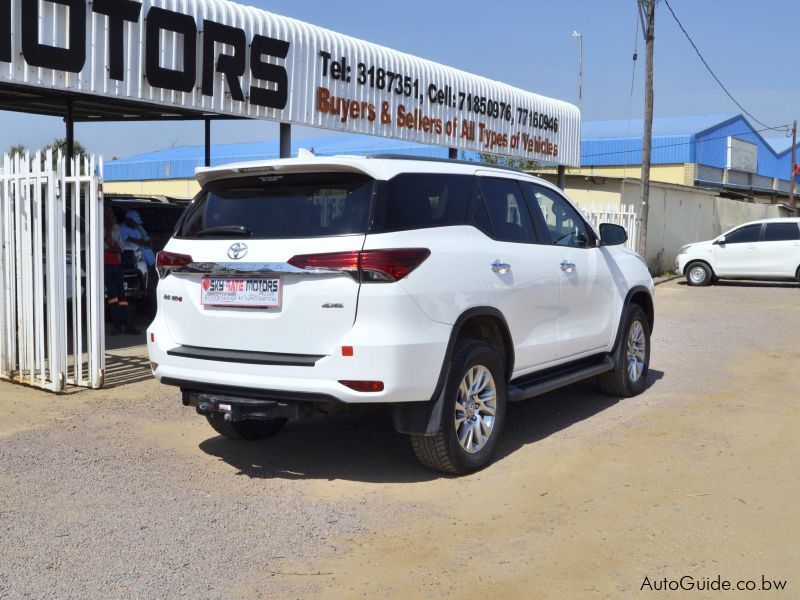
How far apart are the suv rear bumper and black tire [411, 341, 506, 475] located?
21 cm

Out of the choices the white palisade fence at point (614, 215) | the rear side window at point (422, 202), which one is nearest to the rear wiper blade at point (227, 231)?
the rear side window at point (422, 202)

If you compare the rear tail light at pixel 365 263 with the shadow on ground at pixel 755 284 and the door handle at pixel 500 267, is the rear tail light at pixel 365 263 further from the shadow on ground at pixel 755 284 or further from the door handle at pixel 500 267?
the shadow on ground at pixel 755 284

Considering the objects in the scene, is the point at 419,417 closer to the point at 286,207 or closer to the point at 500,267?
the point at 500,267

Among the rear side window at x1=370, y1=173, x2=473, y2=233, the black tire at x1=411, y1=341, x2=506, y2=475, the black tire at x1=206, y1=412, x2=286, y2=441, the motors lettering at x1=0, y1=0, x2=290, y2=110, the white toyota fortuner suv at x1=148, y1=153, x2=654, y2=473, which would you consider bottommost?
the black tire at x1=206, y1=412, x2=286, y2=441

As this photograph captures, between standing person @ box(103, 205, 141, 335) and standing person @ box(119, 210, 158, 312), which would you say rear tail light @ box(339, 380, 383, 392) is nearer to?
standing person @ box(103, 205, 141, 335)

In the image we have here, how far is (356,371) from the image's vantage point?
195 inches

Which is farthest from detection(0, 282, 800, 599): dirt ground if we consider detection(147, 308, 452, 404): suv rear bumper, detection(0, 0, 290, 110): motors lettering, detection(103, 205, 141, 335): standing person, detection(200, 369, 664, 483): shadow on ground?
detection(0, 0, 290, 110): motors lettering

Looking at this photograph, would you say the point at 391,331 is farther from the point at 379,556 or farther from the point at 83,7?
the point at 83,7

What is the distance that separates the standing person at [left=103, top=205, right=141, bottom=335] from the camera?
10.7 metres

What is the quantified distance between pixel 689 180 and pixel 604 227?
38873 mm

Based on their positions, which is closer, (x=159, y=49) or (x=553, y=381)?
(x=553, y=381)

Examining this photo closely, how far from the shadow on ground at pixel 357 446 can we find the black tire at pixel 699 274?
15397 millimetres

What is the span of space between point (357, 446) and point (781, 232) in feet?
59.0

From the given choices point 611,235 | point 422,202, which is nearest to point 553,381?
point 611,235
